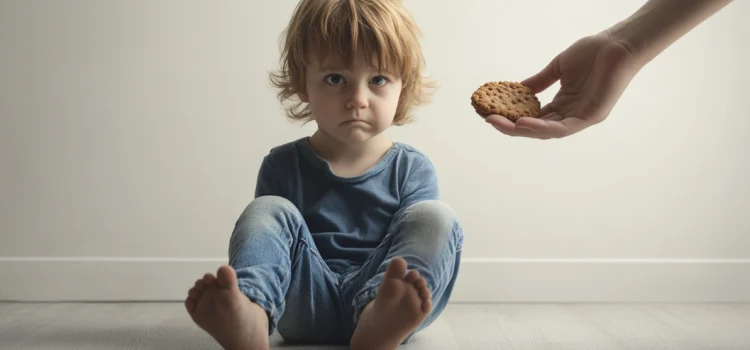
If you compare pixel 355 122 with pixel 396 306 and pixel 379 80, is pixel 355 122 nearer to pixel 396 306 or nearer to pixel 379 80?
pixel 379 80

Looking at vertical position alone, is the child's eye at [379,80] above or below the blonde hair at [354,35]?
below

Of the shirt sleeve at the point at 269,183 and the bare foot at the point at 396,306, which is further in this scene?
the shirt sleeve at the point at 269,183

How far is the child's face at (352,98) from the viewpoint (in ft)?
5.12

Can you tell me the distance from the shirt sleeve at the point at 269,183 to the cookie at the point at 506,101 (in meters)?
0.41

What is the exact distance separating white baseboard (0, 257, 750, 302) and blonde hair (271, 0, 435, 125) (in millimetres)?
712

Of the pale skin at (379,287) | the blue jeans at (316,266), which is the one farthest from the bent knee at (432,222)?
the pale skin at (379,287)

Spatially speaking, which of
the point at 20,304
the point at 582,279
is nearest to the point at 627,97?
the point at 582,279

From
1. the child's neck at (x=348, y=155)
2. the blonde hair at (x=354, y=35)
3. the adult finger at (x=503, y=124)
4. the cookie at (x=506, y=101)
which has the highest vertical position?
Answer: the blonde hair at (x=354, y=35)

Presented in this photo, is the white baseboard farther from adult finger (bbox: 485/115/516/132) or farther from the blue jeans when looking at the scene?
adult finger (bbox: 485/115/516/132)

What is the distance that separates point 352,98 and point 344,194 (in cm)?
21

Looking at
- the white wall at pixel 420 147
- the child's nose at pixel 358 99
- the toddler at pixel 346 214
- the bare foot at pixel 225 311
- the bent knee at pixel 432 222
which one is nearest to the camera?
the bare foot at pixel 225 311

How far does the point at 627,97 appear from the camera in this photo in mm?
2205

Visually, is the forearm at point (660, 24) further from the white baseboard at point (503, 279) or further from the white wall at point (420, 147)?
the white baseboard at point (503, 279)

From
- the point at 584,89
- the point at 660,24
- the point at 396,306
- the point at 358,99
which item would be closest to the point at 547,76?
the point at 584,89
